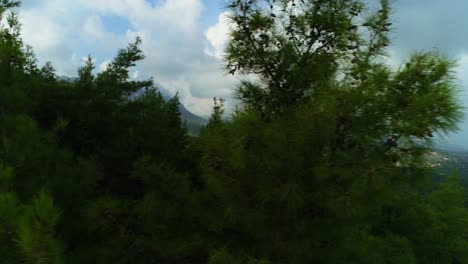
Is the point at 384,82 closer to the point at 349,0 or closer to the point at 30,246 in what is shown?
the point at 349,0

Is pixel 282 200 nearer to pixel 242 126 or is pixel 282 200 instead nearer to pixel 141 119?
pixel 242 126

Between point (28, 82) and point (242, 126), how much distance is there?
14.2ft

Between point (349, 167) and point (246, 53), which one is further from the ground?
point (246, 53)

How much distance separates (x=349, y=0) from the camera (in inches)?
226

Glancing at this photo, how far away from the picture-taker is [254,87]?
6.01 meters

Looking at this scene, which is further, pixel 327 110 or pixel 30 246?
pixel 327 110

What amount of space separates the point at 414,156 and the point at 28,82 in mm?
6594

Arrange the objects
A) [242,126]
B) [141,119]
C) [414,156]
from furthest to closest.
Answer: [141,119]
[242,126]
[414,156]

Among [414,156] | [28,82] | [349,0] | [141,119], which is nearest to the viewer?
[414,156]

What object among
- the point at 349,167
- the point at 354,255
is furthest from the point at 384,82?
the point at 354,255

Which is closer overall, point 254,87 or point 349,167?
point 349,167

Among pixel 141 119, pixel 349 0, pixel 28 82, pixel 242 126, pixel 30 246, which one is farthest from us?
pixel 141 119

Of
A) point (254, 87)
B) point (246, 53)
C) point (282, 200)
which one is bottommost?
point (282, 200)

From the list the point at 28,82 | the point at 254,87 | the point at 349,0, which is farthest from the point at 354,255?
the point at 28,82
